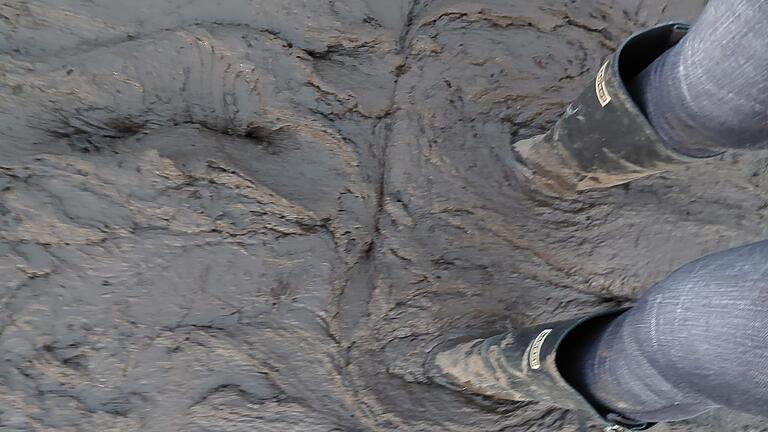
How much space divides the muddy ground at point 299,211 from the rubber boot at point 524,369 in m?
0.06

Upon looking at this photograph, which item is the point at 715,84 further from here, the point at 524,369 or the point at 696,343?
the point at 524,369

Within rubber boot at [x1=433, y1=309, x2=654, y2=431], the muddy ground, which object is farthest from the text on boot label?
the muddy ground

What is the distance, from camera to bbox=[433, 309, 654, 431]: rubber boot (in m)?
0.77

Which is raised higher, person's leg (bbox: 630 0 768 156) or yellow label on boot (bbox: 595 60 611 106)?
yellow label on boot (bbox: 595 60 611 106)

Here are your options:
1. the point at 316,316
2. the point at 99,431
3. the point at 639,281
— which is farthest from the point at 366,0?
the point at 99,431

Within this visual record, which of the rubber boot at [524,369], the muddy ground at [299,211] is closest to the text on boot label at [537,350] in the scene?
the rubber boot at [524,369]

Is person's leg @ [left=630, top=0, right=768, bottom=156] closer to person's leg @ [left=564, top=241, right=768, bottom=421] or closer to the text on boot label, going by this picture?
person's leg @ [left=564, top=241, right=768, bottom=421]

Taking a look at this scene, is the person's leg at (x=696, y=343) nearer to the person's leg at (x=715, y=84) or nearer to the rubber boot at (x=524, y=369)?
the rubber boot at (x=524, y=369)

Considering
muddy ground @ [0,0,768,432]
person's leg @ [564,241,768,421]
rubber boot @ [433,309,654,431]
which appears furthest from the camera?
muddy ground @ [0,0,768,432]

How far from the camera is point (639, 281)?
1.14 meters

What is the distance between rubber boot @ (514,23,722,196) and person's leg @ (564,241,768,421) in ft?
0.77

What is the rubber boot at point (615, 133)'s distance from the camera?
79cm

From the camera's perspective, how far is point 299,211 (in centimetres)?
106

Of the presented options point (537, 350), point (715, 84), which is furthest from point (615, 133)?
point (537, 350)
